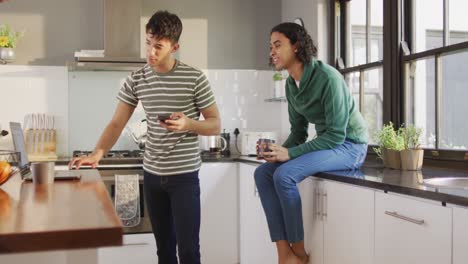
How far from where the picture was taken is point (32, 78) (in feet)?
13.3

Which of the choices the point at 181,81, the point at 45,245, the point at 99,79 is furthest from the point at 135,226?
the point at 45,245

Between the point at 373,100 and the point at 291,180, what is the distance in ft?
4.42

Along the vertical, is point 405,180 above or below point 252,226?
above

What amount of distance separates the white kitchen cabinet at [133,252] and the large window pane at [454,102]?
6.50 ft

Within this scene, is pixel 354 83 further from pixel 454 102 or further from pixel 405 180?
pixel 405 180

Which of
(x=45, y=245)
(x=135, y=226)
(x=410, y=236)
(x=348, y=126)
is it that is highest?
(x=348, y=126)

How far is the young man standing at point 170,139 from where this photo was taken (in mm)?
2188

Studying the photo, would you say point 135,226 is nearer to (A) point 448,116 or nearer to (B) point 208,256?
(B) point 208,256

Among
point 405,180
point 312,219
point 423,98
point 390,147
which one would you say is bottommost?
point 312,219

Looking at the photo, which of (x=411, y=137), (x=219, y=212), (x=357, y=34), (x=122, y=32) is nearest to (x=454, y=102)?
(x=411, y=137)

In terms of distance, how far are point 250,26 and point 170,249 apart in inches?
105

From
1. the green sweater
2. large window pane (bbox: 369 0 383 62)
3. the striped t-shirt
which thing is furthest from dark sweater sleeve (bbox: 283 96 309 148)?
large window pane (bbox: 369 0 383 62)

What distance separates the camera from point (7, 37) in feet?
12.8

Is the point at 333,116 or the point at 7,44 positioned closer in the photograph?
the point at 333,116
